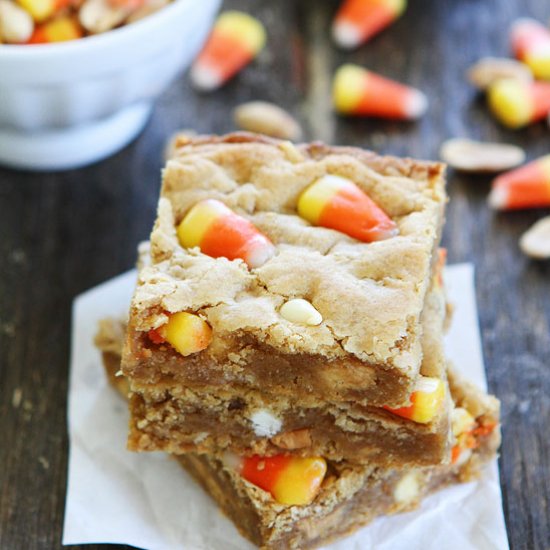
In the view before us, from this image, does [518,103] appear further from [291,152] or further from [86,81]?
[86,81]

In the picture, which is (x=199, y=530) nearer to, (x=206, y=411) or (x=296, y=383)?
(x=206, y=411)

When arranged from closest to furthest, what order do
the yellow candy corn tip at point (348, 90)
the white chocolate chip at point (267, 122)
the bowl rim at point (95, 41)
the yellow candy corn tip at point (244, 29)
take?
1. the bowl rim at point (95, 41)
2. the white chocolate chip at point (267, 122)
3. the yellow candy corn tip at point (348, 90)
4. the yellow candy corn tip at point (244, 29)

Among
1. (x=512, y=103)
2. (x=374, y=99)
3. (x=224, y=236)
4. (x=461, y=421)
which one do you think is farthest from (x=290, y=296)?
(x=512, y=103)

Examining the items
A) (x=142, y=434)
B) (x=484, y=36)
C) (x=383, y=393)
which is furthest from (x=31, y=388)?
(x=484, y=36)

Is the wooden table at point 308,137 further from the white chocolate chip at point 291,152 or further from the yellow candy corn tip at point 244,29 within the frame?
the white chocolate chip at point 291,152

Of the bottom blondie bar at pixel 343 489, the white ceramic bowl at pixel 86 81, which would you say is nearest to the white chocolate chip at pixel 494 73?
the white ceramic bowl at pixel 86 81

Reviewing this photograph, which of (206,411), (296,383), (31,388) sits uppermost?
(296,383)
